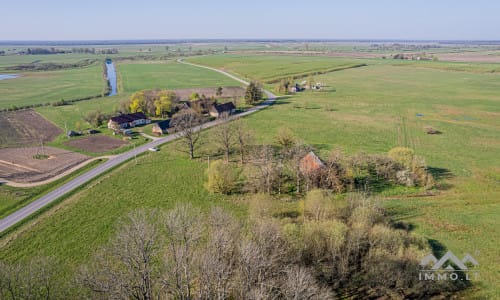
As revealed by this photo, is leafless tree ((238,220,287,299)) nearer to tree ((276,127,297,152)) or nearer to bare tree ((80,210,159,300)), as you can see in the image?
bare tree ((80,210,159,300))

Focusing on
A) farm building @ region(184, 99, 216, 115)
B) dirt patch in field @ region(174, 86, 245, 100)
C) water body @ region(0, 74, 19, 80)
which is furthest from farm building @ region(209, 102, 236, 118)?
water body @ region(0, 74, 19, 80)

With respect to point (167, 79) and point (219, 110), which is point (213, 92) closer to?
point (219, 110)

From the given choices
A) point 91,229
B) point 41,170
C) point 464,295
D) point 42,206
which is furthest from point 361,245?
point 41,170

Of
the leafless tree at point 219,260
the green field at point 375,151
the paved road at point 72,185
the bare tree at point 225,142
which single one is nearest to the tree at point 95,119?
the paved road at point 72,185

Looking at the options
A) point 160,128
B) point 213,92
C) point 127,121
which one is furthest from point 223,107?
point 213,92

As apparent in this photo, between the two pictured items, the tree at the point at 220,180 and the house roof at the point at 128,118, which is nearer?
the tree at the point at 220,180

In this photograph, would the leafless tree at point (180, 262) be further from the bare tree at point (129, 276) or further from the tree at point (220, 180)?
the tree at point (220, 180)
